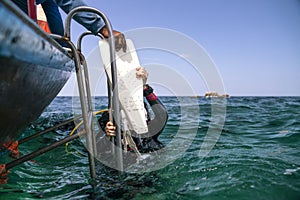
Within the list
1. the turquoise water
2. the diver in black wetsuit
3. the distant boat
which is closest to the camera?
the distant boat

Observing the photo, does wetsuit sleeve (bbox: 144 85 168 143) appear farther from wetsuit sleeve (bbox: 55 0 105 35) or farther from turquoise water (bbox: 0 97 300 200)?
wetsuit sleeve (bbox: 55 0 105 35)

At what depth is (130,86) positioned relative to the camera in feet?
7.97

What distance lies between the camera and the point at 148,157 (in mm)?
3152

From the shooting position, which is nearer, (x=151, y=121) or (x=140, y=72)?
(x=140, y=72)

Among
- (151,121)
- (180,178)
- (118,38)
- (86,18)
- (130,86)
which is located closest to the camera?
(86,18)

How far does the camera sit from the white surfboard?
7.97 ft

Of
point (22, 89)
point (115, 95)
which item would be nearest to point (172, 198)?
point (115, 95)

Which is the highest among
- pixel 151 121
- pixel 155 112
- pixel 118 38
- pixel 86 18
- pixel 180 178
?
pixel 86 18

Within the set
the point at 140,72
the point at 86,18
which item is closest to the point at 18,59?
the point at 86,18

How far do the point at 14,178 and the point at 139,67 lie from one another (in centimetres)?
202

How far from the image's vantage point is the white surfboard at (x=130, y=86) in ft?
7.97

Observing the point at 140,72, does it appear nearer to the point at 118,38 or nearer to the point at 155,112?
the point at 118,38

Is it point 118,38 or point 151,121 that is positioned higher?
point 118,38

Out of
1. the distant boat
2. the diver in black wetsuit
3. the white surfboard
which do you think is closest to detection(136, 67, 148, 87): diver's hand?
the white surfboard
